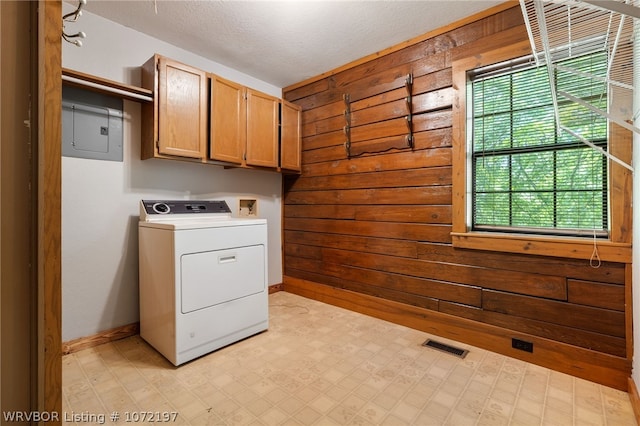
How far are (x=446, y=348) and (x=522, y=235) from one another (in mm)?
972

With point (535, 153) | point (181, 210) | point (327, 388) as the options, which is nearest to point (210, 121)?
point (181, 210)

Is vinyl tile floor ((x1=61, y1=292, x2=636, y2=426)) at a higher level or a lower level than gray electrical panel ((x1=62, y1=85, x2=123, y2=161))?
lower

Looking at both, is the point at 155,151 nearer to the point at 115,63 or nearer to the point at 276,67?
the point at 115,63

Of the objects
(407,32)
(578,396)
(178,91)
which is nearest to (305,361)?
(578,396)

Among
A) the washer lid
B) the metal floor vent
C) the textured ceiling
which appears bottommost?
the metal floor vent

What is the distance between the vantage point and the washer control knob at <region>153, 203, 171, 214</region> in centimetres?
238

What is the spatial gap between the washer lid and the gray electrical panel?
1.55 ft

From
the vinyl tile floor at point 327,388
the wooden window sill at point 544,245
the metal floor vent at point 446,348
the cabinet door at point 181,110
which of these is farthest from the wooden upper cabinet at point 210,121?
the metal floor vent at point 446,348

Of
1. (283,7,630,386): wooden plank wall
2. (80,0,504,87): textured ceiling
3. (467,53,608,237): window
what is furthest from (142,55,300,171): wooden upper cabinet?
(467,53,608,237): window

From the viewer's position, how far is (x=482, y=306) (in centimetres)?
222

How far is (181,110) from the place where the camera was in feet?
7.97

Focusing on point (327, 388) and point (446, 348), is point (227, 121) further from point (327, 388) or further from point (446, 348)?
point (446, 348)

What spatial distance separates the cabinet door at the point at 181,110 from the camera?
2314 mm

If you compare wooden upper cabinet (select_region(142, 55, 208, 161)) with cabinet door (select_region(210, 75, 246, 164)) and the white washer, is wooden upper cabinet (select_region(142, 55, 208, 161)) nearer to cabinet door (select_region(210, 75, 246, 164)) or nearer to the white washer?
cabinet door (select_region(210, 75, 246, 164))
